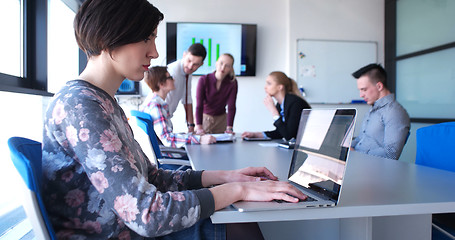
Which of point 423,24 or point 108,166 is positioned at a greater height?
point 423,24

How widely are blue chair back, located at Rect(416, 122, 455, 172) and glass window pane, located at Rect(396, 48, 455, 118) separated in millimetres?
2859

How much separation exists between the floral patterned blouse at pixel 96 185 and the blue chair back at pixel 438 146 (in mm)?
1235

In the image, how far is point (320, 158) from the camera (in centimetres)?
86

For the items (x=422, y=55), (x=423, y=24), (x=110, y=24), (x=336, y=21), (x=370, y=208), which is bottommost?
(x=370, y=208)

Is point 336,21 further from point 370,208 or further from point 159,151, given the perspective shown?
point 370,208

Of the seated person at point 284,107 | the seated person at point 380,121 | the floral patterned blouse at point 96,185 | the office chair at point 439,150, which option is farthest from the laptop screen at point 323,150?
Result: the seated person at point 284,107

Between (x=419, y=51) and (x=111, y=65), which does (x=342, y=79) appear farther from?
(x=111, y=65)

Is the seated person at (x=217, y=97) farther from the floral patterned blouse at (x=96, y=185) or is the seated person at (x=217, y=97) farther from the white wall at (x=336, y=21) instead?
the floral patterned blouse at (x=96, y=185)

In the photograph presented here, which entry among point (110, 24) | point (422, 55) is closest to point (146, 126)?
point (110, 24)

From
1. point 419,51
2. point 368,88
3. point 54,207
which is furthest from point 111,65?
point 419,51

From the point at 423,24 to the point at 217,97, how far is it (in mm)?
3017

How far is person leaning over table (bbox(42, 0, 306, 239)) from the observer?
0.67 meters

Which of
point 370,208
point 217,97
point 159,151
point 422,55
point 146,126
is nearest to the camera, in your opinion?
point 370,208

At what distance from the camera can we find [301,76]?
486 cm
